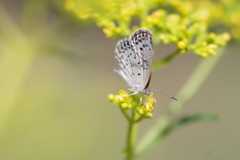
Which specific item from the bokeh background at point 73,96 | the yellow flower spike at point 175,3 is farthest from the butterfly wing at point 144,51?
the bokeh background at point 73,96

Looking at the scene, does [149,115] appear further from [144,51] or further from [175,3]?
[175,3]

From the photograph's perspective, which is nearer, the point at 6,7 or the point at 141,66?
the point at 141,66

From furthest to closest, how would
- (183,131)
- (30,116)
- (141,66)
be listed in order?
(183,131)
(30,116)
(141,66)

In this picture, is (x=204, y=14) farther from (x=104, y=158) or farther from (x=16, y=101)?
(x=104, y=158)

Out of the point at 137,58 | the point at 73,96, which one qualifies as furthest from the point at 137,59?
the point at 73,96

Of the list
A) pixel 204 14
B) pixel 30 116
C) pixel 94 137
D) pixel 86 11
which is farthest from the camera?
pixel 94 137

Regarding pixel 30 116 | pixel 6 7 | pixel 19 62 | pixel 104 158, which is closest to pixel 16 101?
pixel 30 116

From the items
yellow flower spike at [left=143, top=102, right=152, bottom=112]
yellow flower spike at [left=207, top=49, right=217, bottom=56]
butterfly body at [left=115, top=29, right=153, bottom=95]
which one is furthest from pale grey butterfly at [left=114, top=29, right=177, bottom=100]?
yellow flower spike at [left=207, top=49, right=217, bottom=56]

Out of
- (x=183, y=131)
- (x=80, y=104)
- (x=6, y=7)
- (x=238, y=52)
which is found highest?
(x=6, y=7)
